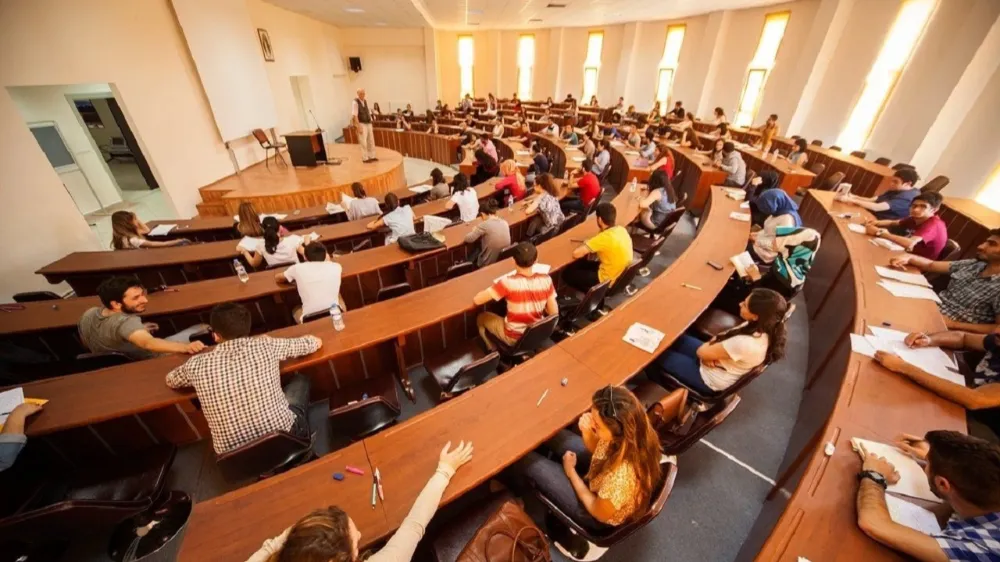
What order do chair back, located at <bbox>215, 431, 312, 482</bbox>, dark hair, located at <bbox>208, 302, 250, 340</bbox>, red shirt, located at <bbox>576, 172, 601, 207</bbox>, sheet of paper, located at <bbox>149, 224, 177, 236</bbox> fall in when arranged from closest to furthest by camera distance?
1. chair back, located at <bbox>215, 431, 312, 482</bbox>
2. dark hair, located at <bbox>208, 302, 250, 340</bbox>
3. sheet of paper, located at <bbox>149, 224, 177, 236</bbox>
4. red shirt, located at <bbox>576, 172, 601, 207</bbox>

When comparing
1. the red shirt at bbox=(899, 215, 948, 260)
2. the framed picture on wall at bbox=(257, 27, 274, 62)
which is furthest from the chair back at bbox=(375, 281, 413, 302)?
the framed picture on wall at bbox=(257, 27, 274, 62)

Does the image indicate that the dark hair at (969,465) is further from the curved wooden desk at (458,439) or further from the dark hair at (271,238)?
the dark hair at (271,238)

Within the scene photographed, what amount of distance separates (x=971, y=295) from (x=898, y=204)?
2.65 m

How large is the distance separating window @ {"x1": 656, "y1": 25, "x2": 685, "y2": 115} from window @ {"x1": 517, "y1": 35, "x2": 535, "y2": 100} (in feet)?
22.7

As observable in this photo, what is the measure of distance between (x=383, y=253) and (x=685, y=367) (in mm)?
3325

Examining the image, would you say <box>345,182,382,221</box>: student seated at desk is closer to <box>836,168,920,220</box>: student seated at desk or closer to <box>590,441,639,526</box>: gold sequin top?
<box>590,441,639,526</box>: gold sequin top

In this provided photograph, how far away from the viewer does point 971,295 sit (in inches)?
121

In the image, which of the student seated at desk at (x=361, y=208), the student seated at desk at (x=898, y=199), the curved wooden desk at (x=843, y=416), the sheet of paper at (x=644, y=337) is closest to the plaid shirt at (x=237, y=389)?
the sheet of paper at (x=644, y=337)

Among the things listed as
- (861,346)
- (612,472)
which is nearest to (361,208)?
(612,472)

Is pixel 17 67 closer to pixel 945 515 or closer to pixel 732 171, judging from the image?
pixel 945 515

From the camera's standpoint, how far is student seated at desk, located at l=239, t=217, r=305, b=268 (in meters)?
4.03

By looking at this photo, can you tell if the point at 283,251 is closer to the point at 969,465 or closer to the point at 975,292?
the point at 969,465

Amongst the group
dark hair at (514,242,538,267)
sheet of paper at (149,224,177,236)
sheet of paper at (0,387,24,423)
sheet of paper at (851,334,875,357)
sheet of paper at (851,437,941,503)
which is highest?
dark hair at (514,242,538,267)

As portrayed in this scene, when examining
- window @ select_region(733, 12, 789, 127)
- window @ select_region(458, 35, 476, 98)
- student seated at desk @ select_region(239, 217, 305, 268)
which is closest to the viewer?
student seated at desk @ select_region(239, 217, 305, 268)
